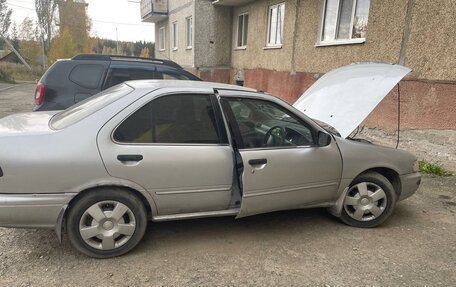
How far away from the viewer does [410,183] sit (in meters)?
3.60

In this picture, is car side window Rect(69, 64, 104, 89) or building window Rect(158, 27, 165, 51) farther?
building window Rect(158, 27, 165, 51)

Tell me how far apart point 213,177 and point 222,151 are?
24 centimetres

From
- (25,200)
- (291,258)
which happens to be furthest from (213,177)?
(25,200)

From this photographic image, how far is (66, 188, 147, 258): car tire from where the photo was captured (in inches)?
102

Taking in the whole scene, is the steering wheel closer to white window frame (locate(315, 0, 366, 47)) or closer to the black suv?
the black suv

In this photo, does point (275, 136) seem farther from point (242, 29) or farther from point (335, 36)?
point (242, 29)

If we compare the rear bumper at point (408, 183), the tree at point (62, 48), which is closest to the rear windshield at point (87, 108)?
the rear bumper at point (408, 183)

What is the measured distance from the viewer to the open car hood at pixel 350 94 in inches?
135

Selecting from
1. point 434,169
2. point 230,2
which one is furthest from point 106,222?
point 230,2

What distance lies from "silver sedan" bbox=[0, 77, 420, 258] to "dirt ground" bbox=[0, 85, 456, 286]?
21cm

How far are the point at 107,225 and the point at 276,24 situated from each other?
9620 millimetres

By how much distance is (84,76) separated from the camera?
17.8ft

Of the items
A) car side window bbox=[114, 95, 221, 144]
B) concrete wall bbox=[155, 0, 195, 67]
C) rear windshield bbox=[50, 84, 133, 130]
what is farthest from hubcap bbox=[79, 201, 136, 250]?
concrete wall bbox=[155, 0, 195, 67]

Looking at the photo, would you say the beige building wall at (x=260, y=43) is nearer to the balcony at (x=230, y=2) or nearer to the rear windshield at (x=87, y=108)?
the balcony at (x=230, y=2)
